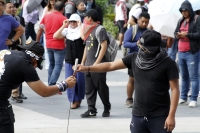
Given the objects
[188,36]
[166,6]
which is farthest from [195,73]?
[166,6]

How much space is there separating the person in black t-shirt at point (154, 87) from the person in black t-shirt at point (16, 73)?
100 centimetres

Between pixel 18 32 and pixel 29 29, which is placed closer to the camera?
pixel 18 32

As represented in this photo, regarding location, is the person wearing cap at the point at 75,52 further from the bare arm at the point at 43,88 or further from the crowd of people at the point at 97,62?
the bare arm at the point at 43,88

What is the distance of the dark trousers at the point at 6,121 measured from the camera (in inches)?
229

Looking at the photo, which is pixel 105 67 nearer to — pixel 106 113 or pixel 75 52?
pixel 106 113

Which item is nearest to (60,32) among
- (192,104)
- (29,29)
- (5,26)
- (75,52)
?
(75,52)

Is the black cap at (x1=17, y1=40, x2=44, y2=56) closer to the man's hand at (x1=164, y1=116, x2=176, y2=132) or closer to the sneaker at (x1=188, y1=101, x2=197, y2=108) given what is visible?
the man's hand at (x1=164, y1=116, x2=176, y2=132)

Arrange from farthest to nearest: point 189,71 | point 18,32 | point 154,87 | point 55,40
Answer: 1. point 55,40
2. point 189,71
3. point 18,32
4. point 154,87

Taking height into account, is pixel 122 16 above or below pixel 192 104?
above

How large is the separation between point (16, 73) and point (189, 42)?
5326 mm

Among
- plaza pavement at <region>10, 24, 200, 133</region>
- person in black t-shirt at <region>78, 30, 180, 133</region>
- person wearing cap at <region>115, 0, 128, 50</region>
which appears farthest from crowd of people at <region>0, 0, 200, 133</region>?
person wearing cap at <region>115, 0, 128, 50</region>

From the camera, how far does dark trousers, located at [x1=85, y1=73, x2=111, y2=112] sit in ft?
31.3

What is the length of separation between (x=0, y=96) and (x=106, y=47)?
3.87m

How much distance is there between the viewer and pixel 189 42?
10.4 metres
